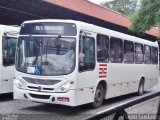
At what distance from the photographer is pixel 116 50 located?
12820 millimetres

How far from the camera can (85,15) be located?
23188 millimetres

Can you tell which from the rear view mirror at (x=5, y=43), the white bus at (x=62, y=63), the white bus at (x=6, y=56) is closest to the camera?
the white bus at (x=62, y=63)

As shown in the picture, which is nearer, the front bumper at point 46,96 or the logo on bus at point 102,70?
the front bumper at point 46,96

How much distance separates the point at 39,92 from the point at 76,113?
4.05 feet

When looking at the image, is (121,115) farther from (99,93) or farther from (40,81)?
(99,93)

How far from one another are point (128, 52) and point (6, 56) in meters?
4.73

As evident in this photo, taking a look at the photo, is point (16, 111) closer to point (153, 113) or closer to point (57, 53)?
point (57, 53)

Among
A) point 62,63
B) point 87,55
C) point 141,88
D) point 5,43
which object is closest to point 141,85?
point 141,88

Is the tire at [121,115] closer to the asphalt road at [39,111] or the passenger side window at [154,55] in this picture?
the asphalt road at [39,111]

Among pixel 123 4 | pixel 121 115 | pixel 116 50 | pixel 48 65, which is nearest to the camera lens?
pixel 121 115

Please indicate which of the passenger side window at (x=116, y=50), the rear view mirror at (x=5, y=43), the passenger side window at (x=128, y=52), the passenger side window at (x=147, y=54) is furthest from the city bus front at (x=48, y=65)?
the passenger side window at (x=147, y=54)

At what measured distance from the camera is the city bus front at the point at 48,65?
9539mm

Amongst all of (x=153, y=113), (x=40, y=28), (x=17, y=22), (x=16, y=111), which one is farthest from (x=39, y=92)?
(x=17, y=22)

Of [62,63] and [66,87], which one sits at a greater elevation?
[62,63]
